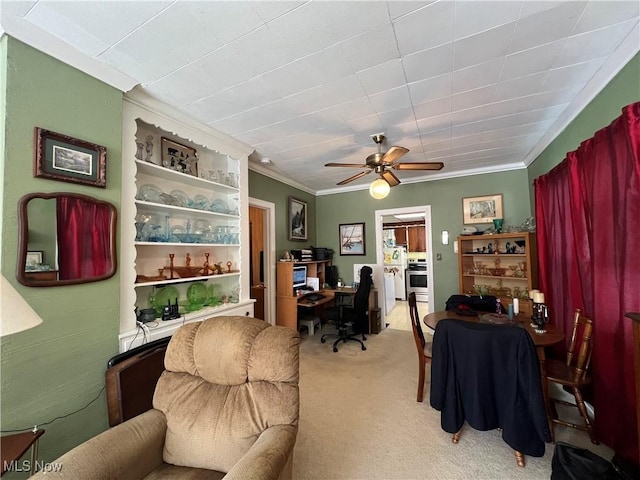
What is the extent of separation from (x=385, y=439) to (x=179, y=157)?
10.2ft

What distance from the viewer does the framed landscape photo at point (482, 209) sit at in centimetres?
405

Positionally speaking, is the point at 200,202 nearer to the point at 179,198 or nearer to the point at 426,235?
the point at 179,198

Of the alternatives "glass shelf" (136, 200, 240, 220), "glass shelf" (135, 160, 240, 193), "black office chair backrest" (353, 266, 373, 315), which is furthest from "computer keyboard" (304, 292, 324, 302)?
"glass shelf" (135, 160, 240, 193)

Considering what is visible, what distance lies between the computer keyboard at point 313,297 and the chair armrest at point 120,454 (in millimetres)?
2959

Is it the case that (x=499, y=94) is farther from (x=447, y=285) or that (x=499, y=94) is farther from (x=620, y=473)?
(x=447, y=285)

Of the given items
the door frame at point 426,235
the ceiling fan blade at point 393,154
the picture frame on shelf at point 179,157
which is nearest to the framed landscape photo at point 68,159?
the picture frame on shelf at point 179,157

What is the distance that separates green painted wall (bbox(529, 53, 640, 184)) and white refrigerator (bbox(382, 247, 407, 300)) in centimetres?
452

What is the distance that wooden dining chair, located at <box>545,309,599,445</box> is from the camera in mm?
1822

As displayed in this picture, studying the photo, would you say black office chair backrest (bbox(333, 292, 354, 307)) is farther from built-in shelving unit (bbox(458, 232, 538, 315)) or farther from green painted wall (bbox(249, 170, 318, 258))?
built-in shelving unit (bbox(458, 232, 538, 315))

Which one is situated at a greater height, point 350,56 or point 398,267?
point 350,56

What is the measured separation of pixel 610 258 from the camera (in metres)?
1.72

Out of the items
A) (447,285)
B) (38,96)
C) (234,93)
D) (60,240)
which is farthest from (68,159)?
(447,285)

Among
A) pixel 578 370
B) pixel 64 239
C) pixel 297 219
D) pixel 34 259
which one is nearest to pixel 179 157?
pixel 64 239

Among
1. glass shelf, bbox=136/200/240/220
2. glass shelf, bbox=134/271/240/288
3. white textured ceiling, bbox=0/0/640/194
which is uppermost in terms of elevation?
white textured ceiling, bbox=0/0/640/194
